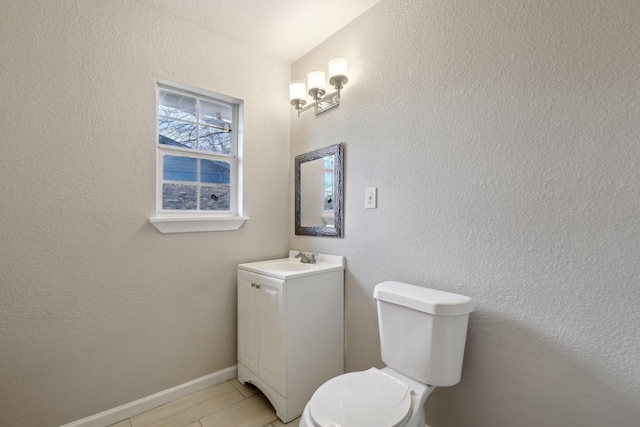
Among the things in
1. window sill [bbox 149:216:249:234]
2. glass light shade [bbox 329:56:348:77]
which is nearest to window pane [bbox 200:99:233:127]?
window sill [bbox 149:216:249:234]

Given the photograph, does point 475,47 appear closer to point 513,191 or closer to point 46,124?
point 513,191

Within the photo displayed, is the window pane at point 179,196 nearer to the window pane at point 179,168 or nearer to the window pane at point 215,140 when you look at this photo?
the window pane at point 179,168

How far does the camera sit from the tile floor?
1.55 meters

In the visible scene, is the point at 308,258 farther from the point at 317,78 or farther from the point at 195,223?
the point at 317,78

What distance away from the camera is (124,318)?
161cm

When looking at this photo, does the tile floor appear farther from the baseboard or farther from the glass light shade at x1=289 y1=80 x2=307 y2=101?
the glass light shade at x1=289 y1=80 x2=307 y2=101

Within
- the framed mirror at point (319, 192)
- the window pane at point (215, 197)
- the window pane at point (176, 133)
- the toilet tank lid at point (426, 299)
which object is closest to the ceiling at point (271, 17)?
the window pane at point (176, 133)

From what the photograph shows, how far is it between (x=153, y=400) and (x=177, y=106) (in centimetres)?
181

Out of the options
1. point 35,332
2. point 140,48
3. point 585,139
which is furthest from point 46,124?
point 585,139

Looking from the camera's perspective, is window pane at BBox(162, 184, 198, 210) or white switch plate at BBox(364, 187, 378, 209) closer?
white switch plate at BBox(364, 187, 378, 209)

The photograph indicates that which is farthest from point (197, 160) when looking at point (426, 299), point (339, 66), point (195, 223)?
point (426, 299)

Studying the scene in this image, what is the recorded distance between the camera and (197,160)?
6.42 ft

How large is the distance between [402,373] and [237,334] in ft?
3.96

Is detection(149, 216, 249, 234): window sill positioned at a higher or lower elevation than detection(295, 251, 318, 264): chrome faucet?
higher
